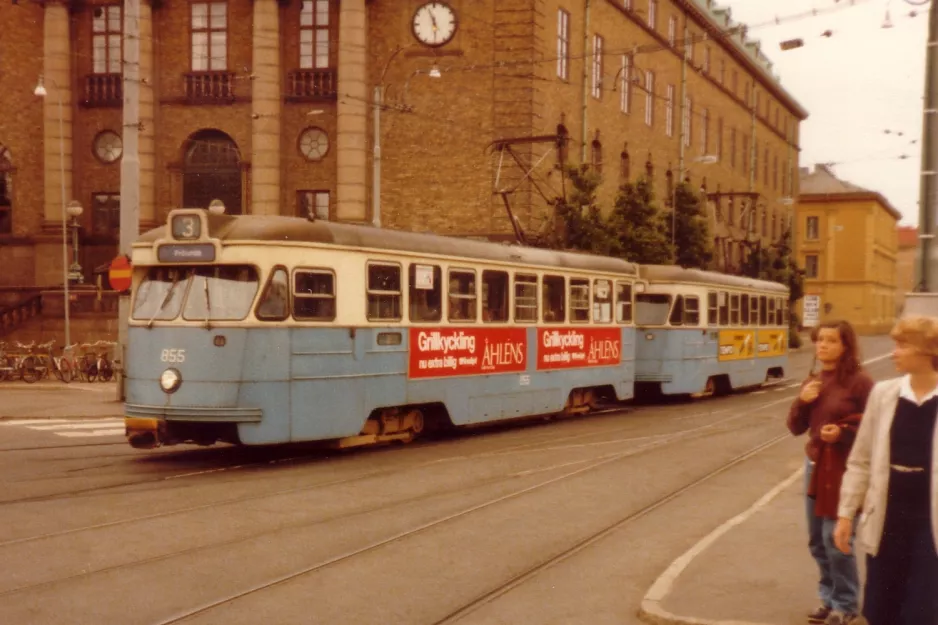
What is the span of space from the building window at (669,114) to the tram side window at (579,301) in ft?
107

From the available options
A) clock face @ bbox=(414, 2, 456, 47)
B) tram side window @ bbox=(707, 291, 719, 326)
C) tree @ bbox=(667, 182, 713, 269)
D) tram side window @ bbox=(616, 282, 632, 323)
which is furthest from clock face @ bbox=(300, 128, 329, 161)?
tram side window @ bbox=(616, 282, 632, 323)

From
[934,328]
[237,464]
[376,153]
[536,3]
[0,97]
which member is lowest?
[237,464]

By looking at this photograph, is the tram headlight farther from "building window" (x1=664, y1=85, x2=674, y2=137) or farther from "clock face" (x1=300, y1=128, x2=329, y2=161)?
"building window" (x1=664, y1=85, x2=674, y2=137)

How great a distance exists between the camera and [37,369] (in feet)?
94.3

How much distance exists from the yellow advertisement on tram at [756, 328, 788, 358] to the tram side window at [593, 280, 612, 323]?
9296 mm

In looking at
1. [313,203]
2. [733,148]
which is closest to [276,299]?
[313,203]

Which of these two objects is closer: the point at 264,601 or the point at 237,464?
the point at 264,601

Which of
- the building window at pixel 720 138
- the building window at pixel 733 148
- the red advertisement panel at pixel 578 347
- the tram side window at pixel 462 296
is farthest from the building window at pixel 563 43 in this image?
the building window at pixel 733 148

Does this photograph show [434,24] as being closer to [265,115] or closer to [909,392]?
[265,115]

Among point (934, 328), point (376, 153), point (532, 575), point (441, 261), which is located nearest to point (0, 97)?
point (376, 153)

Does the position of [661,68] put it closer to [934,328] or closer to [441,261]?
[441,261]

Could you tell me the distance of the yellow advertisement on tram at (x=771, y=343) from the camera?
2888 cm

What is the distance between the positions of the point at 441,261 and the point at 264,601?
8832mm

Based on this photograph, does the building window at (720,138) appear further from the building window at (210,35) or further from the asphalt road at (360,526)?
the asphalt road at (360,526)
